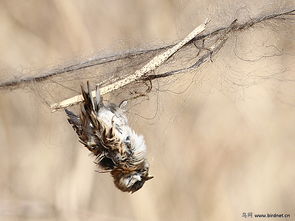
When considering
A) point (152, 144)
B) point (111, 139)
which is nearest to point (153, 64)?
point (111, 139)

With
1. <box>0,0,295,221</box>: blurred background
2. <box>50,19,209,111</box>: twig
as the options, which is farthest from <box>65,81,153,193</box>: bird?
<box>0,0,295,221</box>: blurred background

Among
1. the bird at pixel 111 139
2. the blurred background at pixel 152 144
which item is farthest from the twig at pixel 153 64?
the blurred background at pixel 152 144

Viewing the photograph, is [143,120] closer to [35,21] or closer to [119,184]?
[119,184]

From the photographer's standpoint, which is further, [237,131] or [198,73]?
[237,131]

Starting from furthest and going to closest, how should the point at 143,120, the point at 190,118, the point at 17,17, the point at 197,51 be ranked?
1. the point at 190,118
2. the point at 17,17
3. the point at 143,120
4. the point at 197,51

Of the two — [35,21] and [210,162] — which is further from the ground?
[35,21]

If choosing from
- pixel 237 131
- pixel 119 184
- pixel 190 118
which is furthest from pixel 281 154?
pixel 119 184

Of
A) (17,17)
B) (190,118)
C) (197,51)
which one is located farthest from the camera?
(190,118)
